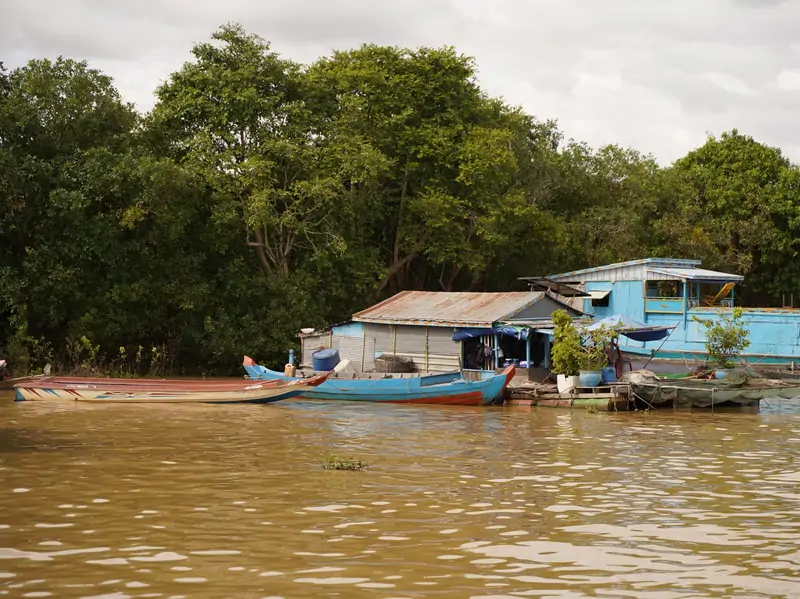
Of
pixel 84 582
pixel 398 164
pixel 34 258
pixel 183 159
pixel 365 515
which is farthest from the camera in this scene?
pixel 398 164

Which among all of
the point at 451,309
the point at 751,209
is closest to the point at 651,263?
the point at 451,309

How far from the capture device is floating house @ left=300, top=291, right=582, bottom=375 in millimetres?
28578

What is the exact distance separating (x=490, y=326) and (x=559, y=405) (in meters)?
3.42

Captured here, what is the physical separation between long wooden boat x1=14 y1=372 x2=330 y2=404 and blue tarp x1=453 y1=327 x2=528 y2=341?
16.0ft

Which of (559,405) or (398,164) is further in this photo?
(398,164)

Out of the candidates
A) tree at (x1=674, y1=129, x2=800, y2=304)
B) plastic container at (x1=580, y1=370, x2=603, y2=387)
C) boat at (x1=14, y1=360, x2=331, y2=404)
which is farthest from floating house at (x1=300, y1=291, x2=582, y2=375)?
tree at (x1=674, y1=129, x2=800, y2=304)

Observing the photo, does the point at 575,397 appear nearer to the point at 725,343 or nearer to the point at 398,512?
the point at 725,343

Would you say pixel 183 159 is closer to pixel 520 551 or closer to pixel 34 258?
pixel 34 258

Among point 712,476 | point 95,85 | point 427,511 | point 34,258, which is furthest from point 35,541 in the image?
point 95,85

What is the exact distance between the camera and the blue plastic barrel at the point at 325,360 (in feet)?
98.9

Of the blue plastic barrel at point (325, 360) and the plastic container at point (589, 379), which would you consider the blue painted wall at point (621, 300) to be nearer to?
the plastic container at point (589, 379)

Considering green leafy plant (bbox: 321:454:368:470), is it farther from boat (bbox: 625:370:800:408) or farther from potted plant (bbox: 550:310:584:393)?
boat (bbox: 625:370:800:408)

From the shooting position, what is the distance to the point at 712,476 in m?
14.8

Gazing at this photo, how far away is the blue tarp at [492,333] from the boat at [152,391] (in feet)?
16.2
